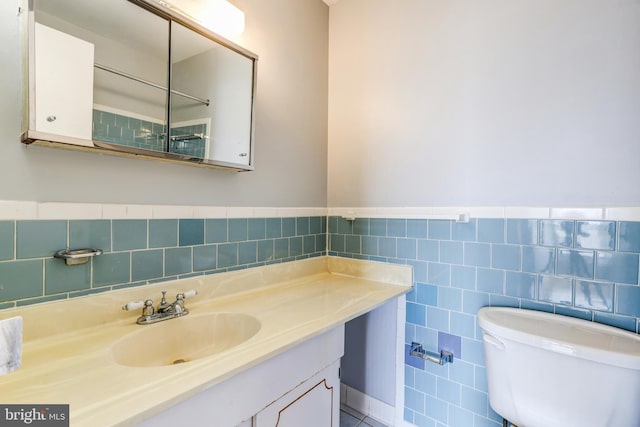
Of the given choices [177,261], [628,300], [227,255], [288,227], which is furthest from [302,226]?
[628,300]

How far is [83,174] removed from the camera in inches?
35.1

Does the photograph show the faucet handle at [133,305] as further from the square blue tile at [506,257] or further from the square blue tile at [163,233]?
the square blue tile at [506,257]

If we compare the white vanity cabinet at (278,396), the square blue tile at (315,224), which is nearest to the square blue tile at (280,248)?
the square blue tile at (315,224)

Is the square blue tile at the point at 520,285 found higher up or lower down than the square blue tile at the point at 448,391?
higher up

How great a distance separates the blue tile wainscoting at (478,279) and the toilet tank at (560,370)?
0.33 ft

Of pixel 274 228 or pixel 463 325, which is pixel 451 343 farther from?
pixel 274 228

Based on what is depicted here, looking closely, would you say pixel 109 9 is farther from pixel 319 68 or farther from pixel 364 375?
pixel 364 375

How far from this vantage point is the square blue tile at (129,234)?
0.95 m

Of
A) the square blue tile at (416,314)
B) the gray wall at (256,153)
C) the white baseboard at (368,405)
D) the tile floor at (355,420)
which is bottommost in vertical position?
the tile floor at (355,420)

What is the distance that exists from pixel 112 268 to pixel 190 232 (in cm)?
28

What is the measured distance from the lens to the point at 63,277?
0.85 metres

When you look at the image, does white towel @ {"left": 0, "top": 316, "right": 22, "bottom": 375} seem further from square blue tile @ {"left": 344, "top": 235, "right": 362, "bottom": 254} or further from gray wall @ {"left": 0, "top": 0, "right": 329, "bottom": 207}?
square blue tile @ {"left": 344, "top": 235, "right": 362, "bottom": 254}

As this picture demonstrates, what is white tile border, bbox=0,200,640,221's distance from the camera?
2.67 ft

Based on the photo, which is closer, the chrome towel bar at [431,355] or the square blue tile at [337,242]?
the chrome towel bar at [431,355]
